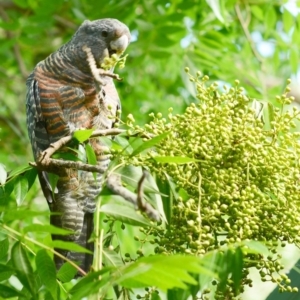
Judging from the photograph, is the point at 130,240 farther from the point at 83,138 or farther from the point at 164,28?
the point at 83,138

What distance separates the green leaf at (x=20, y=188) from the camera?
1593mm

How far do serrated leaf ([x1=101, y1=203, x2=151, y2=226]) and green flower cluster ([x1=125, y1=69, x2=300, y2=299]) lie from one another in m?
0.10

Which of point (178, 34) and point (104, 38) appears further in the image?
point (178, 34)

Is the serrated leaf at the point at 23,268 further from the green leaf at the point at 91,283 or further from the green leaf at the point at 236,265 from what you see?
the green leaf at the point at 236,265

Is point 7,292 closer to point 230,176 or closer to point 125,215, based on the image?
point 125,215

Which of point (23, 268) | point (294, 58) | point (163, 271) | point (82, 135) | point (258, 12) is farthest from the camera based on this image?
point (258, 12)

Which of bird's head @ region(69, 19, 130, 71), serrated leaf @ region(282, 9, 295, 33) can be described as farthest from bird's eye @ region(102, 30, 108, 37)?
serrated leaf @ region(282, 9, 295, 33)

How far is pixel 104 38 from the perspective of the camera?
2.48 meters

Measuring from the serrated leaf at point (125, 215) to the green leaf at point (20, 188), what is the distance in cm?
42

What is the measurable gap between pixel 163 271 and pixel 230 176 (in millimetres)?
397

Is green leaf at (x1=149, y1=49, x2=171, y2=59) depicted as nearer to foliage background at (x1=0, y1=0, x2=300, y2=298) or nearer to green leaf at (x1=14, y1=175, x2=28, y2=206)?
foliage background at (x1=0, y1=0, x2=300, y2=298)

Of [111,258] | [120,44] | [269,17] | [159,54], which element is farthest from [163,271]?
[269,17]

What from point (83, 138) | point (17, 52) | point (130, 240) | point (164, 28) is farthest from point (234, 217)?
point (17, 52)

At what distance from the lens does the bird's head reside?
2.44 metres
